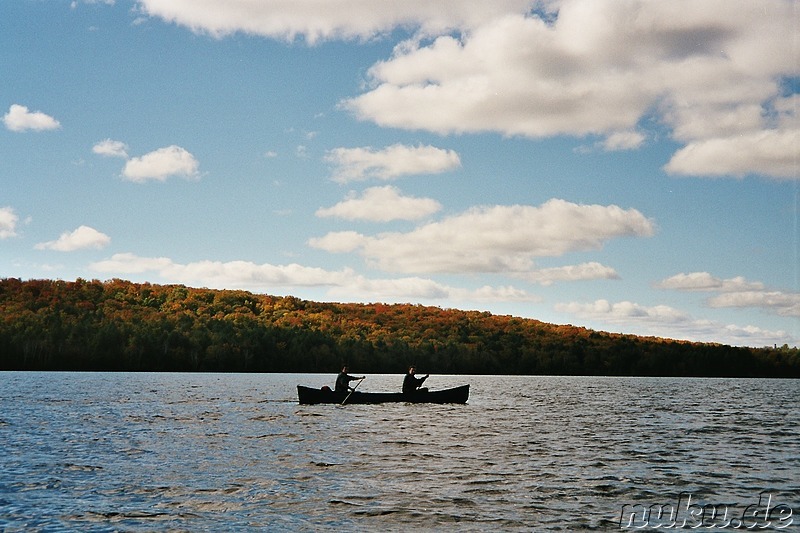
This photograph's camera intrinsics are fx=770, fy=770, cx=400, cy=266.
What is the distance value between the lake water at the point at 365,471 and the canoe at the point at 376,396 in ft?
11.1

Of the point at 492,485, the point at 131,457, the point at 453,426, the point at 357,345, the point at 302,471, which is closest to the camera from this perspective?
the point at 492,485

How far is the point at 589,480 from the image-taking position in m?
27.2

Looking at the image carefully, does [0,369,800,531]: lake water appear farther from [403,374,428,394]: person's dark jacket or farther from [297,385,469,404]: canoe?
[403,374,428,394]: person's dark jacket

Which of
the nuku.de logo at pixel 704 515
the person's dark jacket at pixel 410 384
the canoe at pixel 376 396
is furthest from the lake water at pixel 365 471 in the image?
the person's dark jacket at pixel 410 384

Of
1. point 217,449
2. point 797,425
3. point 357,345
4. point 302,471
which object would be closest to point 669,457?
point 302,471

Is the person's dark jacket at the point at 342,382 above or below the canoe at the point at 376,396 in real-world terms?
above

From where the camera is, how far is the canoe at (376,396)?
56531mm

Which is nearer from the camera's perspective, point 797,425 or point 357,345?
point 797,425

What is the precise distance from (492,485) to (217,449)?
14119 mm

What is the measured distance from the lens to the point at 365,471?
28.3m

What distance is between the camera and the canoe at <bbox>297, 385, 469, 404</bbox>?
185ft

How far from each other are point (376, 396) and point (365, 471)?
2837 cm

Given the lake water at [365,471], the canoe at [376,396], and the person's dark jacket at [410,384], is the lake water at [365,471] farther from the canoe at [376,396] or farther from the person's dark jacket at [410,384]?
the person's dark jacket at [410,384]

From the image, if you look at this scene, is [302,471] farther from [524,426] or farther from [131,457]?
[524,426]
